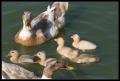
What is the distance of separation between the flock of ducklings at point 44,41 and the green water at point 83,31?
0.11 m

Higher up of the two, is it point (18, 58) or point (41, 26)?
point (41, 26)

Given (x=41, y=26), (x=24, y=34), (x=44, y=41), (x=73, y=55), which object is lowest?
(x=73, y=55)

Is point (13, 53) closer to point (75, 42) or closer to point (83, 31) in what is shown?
point (75, 42)

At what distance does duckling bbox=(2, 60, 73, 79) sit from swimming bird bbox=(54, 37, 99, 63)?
0.45 m

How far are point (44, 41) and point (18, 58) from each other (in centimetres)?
81

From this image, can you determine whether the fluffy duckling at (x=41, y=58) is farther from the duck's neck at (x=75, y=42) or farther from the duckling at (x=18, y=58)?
the duck's neck at (x=75, y=42)

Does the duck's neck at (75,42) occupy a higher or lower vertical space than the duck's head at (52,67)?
higher

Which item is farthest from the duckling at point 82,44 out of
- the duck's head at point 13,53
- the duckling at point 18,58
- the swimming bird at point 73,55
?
the duck's head at point 13,53

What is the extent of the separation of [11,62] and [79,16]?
85.0 inches

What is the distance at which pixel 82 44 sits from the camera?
395 inches

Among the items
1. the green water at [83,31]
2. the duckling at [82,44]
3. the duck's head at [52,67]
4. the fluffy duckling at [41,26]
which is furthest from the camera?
the fluffy duckling at [41,26]

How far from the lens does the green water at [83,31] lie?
9.54m

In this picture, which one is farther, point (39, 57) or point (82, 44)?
point (82, 44)

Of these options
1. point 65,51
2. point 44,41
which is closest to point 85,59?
point 65,51
